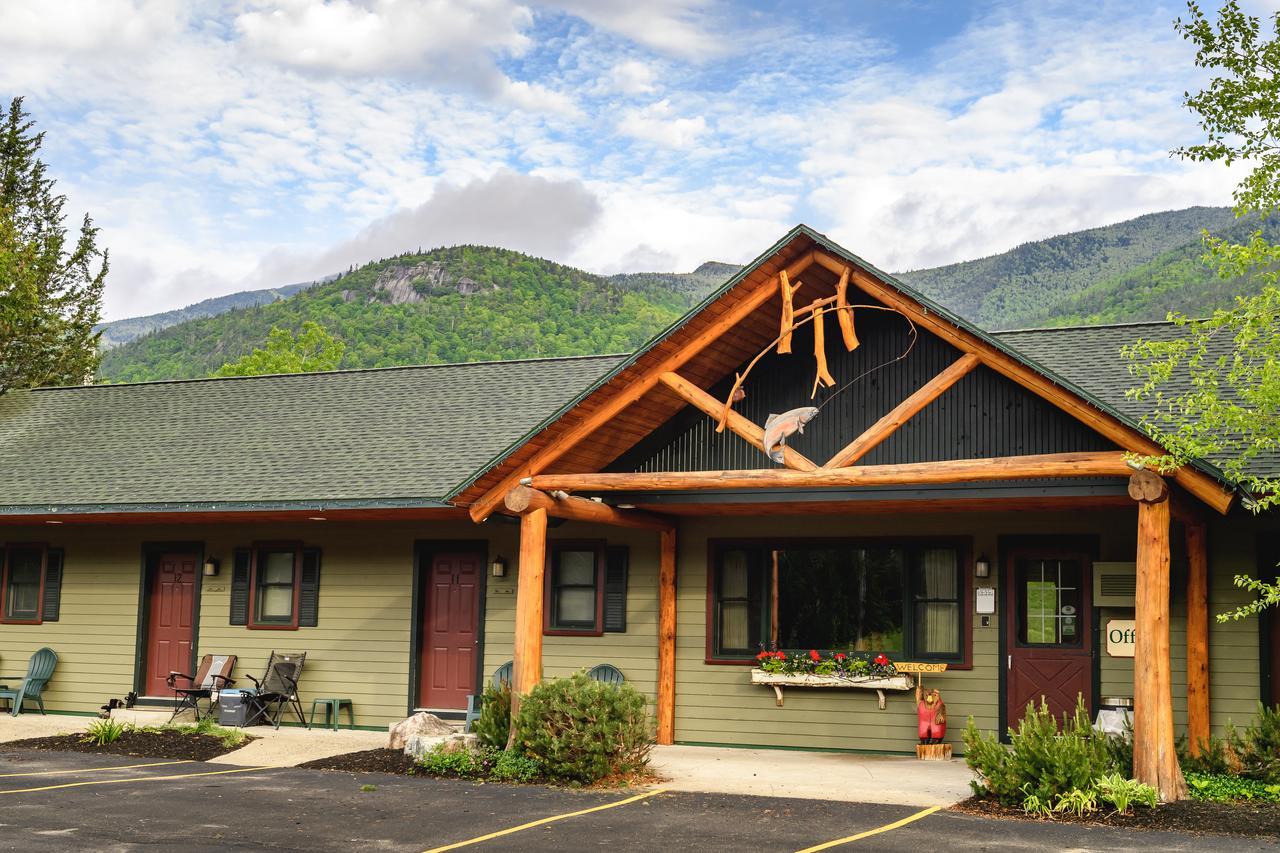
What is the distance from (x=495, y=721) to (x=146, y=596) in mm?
6857

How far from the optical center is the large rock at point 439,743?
11688 mm

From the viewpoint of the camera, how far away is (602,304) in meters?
56.9

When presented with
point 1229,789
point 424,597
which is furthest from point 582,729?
point 1229,789

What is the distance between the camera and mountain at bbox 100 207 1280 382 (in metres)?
51.3

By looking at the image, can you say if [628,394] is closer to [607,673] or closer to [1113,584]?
[607,673]

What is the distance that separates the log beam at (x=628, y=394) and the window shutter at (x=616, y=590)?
8.45 feet

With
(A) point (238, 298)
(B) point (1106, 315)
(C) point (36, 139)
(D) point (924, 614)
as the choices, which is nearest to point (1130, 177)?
(A) point (238, 298)

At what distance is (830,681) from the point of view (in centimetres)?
1311

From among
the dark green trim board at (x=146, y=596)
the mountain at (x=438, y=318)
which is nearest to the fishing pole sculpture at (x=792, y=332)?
the dark green trim board at (x=146, y=596)

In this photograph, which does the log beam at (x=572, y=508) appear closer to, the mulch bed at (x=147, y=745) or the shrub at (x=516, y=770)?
the shrub at (x=516, y=770)

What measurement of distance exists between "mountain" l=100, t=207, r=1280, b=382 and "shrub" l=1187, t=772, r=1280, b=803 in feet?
119

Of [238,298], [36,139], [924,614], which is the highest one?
[238,298]

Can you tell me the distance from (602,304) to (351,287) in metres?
13.0

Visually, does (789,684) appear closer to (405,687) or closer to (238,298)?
(405,687)
